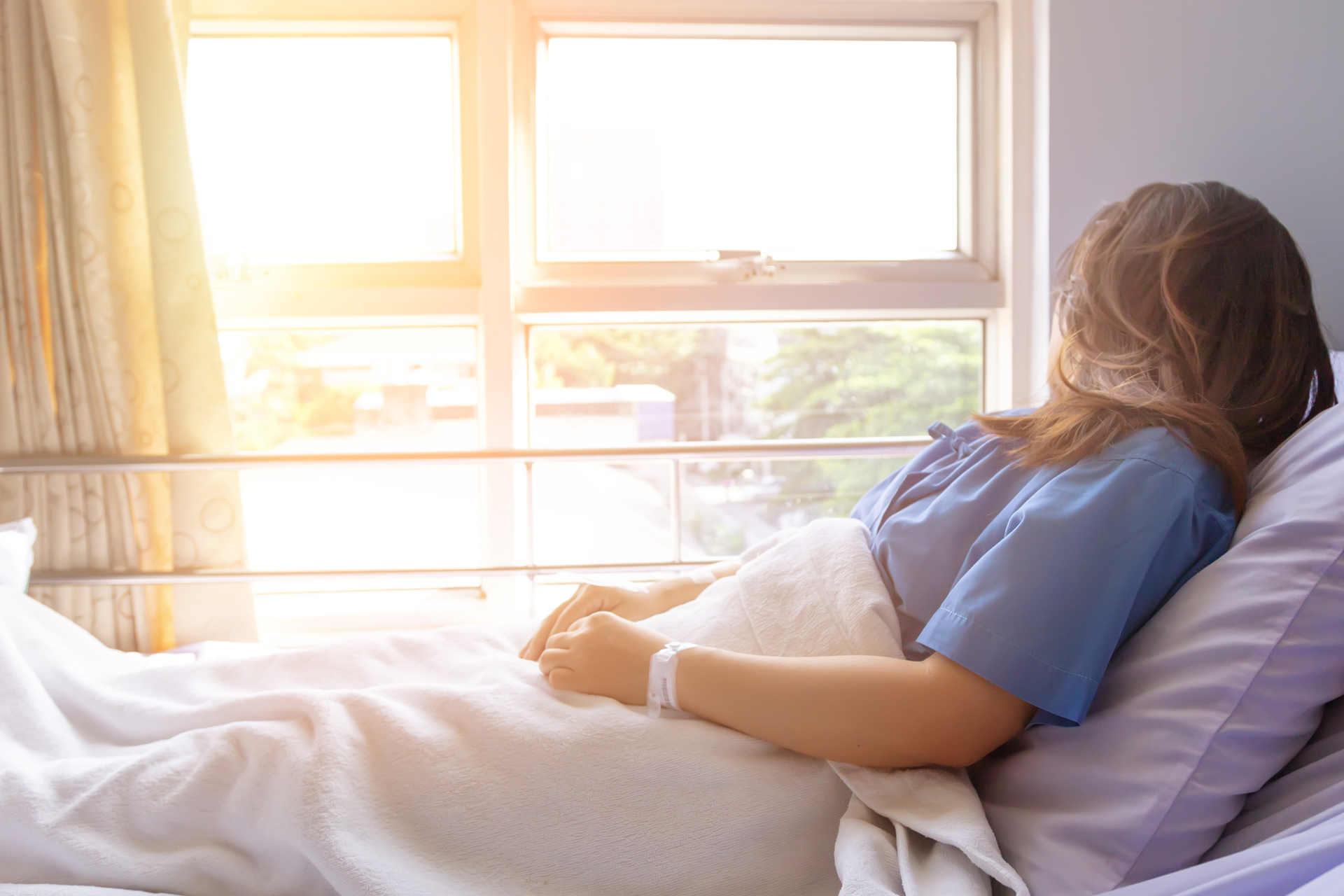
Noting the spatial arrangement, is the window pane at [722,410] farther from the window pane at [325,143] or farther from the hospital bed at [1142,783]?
the hospital bed at [1142,783]

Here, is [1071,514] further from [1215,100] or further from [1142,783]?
[1215,100]

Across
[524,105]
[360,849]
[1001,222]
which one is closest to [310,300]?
[524,105]

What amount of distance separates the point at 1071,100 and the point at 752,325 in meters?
0.80

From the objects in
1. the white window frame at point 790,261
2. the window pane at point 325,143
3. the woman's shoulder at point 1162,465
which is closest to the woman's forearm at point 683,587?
the woman's shoulder at point 1162,465

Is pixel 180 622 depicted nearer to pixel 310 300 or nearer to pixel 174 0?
pixel 310 300

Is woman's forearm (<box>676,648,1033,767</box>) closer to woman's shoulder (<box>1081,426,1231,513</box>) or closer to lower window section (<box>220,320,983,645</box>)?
woman's shoulder (<box>1081,426,1231,513</box>)

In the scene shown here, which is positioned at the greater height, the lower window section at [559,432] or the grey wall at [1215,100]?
the grey wall at [1215,100]

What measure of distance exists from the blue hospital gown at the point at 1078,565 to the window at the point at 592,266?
1047 mm

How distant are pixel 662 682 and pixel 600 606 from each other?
0.27m

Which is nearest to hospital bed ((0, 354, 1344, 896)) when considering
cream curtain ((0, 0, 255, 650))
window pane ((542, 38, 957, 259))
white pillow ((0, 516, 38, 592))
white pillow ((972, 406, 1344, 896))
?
white pillow ((972, 406, 1344, 896))

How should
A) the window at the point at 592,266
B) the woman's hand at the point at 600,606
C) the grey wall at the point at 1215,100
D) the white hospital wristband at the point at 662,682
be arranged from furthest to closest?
the window at the point at 592,266 < the grey wall at the point at 1215,100 < the woman's hand at the point at 600,606 < the white hospital wristband at the point at 662,682

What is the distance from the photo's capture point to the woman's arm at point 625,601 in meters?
1.01

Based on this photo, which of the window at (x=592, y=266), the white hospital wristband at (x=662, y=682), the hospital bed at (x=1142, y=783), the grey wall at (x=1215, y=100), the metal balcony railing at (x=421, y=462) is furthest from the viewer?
the window at (x=592, y=266)

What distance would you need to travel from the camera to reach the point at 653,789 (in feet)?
2.43
